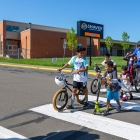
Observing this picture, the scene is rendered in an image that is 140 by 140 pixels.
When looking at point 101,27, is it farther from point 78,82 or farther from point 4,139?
point 4,139

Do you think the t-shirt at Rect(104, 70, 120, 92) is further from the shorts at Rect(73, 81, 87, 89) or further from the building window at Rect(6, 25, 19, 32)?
the building window at Rect(6, 25, 19, 32)

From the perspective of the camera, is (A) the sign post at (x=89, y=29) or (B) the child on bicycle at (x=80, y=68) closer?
(B) the child on bicycle at (x=80, y=68)

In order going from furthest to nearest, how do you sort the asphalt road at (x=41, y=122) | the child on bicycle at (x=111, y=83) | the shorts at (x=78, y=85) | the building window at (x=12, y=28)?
the building window at (x=12, y=28)
the shorts at (x=78, y=85)
the child on bicycle at (x=111, y=83)
the asphalt road at (x=41, y=122)

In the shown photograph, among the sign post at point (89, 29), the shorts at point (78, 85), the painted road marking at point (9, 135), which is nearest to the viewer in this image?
the painted road marking at point (9, 135)

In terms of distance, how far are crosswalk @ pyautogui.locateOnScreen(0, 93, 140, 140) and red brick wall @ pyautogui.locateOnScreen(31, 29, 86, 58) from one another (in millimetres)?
37896

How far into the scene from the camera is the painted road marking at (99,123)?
Result: 13.5 ft

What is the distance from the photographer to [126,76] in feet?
23.6

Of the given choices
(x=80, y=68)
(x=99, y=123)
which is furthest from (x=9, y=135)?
(x=80, y=68)

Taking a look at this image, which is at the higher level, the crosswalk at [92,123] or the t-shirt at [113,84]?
the t-shirt at [113,84]

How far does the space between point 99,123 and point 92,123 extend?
15 centimetres

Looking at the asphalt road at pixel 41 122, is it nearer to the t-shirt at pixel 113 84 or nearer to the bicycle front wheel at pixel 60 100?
the bicycle front wheel at pixel 60 100

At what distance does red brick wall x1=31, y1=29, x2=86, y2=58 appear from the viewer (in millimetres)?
43062

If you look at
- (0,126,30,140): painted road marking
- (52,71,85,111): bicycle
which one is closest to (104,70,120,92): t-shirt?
(52,71,85,111): bicycle

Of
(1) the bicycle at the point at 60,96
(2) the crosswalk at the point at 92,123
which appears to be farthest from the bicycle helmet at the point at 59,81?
(2) the crosswalk at the point at 92,123
